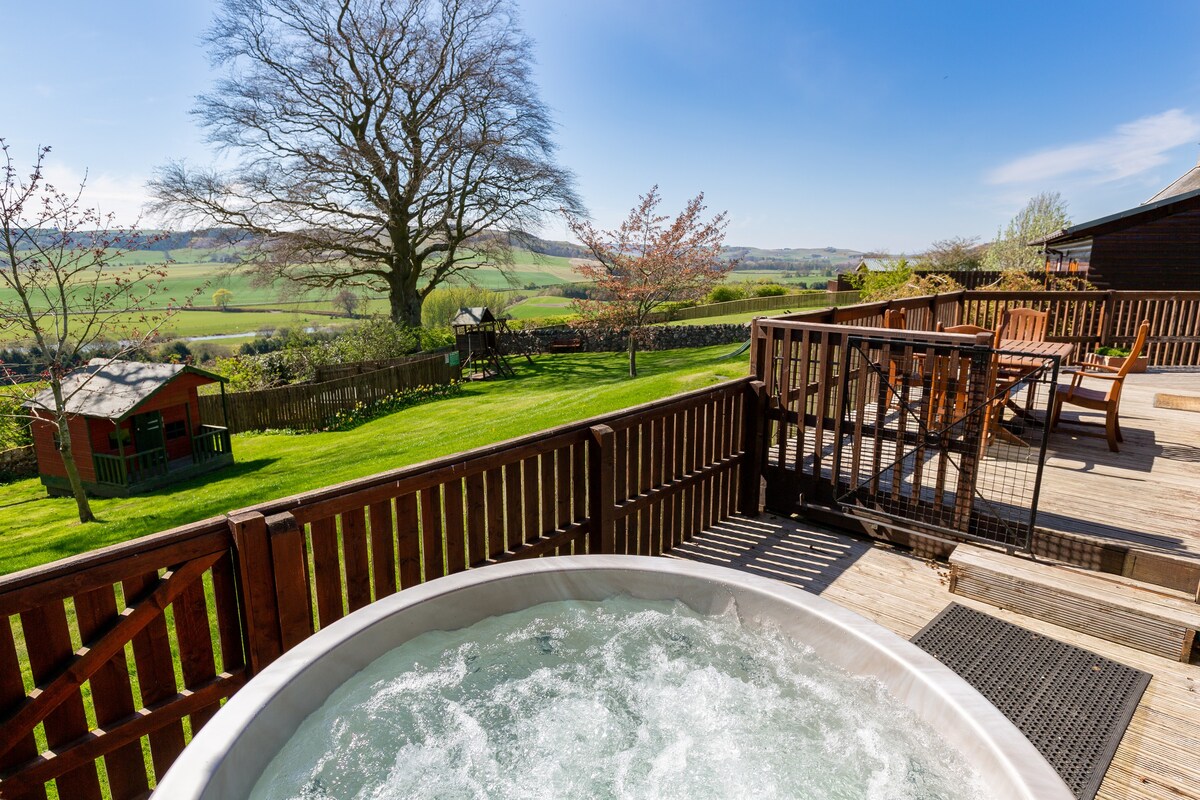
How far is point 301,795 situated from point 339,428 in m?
13.6

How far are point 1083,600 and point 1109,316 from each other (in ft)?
23.6

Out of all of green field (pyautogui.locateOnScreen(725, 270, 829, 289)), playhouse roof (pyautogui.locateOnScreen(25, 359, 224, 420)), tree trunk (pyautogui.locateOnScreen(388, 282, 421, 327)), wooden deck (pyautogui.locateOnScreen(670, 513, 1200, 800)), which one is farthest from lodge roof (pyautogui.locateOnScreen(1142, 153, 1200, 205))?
playhouse roof (pyautogui.locateOnScreen(25, 359, 224, 420))

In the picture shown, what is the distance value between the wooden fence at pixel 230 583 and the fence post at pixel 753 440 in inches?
53.9

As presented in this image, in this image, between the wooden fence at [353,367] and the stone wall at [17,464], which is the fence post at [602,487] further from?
the stone wall at [17,464]

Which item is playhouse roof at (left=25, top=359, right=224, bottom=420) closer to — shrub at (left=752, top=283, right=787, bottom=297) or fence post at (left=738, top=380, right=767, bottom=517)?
fence post at (left=738, top=380, right=767, bottom=517)

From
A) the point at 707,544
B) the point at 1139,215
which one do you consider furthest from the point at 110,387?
the point at 1139,215

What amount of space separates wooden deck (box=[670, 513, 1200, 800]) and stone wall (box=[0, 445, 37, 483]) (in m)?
14.4

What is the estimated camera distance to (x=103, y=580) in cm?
168

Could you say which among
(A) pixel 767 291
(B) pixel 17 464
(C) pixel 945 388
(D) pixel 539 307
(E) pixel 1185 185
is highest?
(E) pixel 1185 185

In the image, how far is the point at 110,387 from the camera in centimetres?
1002

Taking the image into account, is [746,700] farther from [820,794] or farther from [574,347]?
[574,347]

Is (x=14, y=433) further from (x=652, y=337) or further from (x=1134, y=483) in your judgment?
(x=652, y=337)

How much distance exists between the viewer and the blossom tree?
58.7 ft

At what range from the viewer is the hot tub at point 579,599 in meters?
1.38
